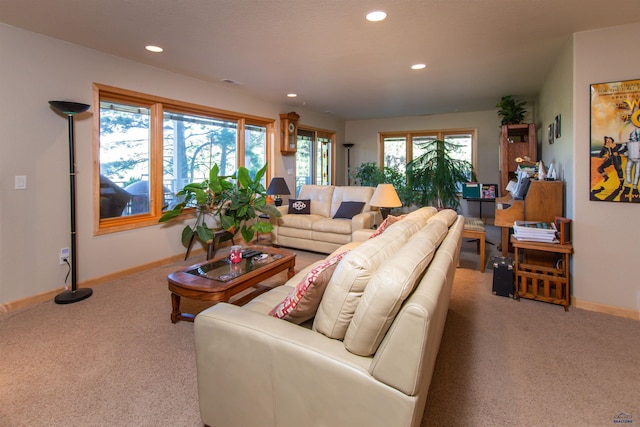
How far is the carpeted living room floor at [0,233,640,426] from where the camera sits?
168 centimetres

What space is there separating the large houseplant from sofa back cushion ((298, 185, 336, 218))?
0.87 m

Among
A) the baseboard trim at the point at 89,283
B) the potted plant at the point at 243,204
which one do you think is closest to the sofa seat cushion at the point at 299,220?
the potted plant at the point at 243,204

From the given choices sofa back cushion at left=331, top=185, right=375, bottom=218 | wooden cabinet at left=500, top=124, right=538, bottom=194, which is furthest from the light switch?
wooden cabinet at left=500, top=124, right=538, bottom=194

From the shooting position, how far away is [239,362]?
4.33 feet

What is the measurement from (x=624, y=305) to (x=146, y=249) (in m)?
4.85

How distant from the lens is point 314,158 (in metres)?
7.29

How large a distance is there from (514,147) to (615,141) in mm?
2422

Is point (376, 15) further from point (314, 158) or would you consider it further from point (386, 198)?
point (314, 158)

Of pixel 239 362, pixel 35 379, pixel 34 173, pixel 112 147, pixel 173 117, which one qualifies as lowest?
pixel 35 379

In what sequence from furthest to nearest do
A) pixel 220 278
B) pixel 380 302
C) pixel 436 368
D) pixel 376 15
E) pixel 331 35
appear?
pixel 331 35
pixel 376 15
pixel 220 278
pixel 436 368
pixel 380 302

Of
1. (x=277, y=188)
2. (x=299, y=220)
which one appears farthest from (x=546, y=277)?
(x=277, y=188)

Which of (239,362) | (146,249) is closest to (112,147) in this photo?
(146,249)

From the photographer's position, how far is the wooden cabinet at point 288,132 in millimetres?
5949

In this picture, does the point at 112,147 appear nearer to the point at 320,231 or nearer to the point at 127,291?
the point at 127,291
